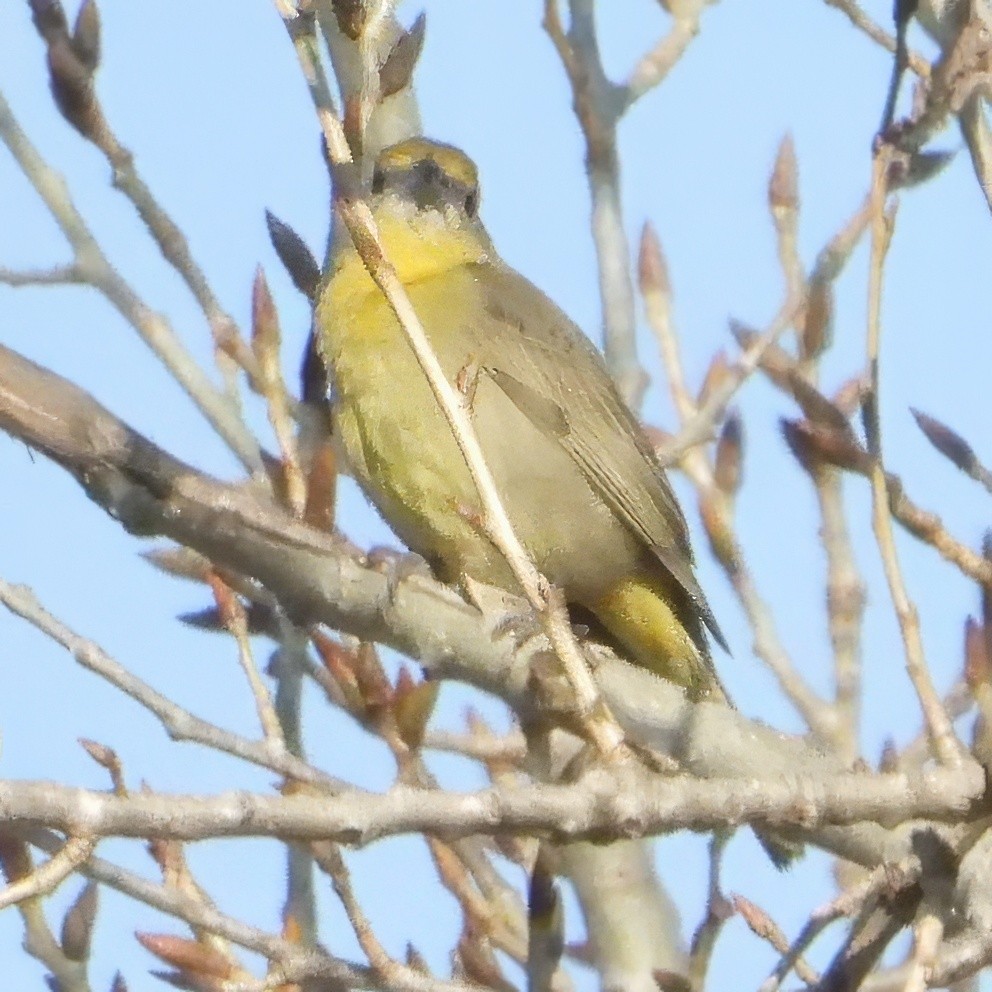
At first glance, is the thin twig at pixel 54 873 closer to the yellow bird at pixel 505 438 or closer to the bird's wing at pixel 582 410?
the yellow bird at pixel 505 438

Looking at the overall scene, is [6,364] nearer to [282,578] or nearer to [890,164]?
[282,578]

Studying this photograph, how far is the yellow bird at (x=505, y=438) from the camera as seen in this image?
15.3ft

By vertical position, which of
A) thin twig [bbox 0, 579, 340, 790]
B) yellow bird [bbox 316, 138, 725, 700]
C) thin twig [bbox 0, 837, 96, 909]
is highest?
yellow bird [bbox 316, 138, 725, 700]

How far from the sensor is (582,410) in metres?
5.29

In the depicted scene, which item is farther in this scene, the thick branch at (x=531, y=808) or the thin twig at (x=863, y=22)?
the thin twig at (x=863, y=22)

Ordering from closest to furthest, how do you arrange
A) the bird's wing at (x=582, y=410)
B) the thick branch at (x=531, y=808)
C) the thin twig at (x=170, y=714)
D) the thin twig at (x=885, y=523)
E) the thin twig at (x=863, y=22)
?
1. the thick branch at (x=531, y=808)
2. the thin twig at (x=885, y=523)
3. the thin twig at (x=170, y=714)
4. the thin twig at (x=863, y=22)
5. the bird's wing at (x=582, y=410)

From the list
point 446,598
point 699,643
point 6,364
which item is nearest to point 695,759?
point 446,598

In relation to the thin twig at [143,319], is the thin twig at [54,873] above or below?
below

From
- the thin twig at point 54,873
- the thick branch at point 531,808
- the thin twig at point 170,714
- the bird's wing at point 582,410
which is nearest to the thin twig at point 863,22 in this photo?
the bird's wing at point 582,410

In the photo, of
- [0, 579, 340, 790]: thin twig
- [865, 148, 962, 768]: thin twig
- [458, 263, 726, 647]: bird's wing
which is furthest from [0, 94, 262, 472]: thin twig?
[865, 148, 962, 768]: thin twig

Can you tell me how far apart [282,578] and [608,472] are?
2.63 m

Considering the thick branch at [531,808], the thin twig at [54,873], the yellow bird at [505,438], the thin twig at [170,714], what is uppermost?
the yellow bird at [505,438]

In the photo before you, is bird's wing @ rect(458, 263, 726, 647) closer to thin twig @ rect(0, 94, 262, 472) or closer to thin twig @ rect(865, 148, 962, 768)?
thin twig @ rect(0, 94, 262, 472)

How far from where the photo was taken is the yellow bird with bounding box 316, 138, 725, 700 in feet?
15.3
